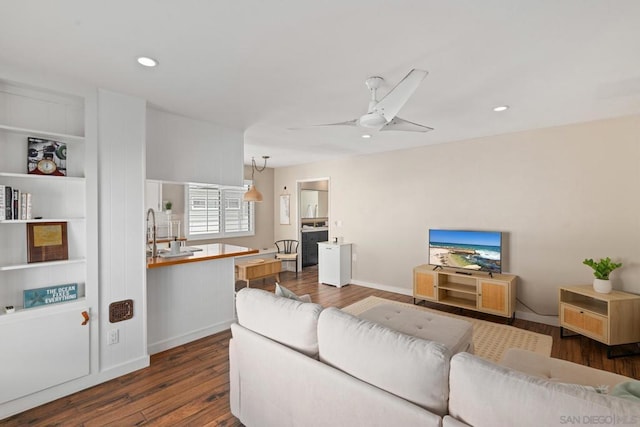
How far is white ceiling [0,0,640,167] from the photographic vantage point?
152cm

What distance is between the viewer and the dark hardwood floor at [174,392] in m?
2.07

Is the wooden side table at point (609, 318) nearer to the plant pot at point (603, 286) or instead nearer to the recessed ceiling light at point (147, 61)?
the plant pot at point (603, 286)

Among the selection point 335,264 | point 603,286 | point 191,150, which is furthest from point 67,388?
point 603,286

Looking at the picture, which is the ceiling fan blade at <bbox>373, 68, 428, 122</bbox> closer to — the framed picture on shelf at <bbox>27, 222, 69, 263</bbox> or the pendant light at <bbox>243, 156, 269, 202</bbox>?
the framed picture on shelf at <bbox>27, 222, 69, 263</bbox>

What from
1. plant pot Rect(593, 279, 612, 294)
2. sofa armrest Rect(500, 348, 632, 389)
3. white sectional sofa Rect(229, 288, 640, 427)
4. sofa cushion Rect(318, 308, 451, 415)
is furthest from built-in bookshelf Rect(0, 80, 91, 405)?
plant pot Rect(593, 279, 612, 294)

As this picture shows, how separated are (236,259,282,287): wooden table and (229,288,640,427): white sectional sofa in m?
3.09

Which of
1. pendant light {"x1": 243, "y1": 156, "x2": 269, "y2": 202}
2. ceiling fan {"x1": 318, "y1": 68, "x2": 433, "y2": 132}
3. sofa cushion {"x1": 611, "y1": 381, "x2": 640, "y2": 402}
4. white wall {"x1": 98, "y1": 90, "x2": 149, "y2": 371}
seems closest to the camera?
sofa cushion {"x1": 611, "y1": 381, "x2": 640, "y2": 402}

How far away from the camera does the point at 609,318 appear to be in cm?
284

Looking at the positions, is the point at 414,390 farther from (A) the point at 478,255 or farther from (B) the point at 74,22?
(A) the point at 478,255

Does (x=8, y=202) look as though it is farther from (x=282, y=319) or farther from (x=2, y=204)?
(x=282, y=319)

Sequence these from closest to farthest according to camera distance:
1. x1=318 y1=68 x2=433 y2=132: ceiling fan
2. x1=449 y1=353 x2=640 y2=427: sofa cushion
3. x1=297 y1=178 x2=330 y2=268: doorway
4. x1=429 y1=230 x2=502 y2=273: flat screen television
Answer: x1=449 y1=353 x2=640 y2=427: sofa cushion → x1=318 y1=68 x2=433 y2=132: ceiling fan → x1=429 y1=230 x2=502 y2=273: flat screen television → x1=297 y1=178 x2=330 y2=268: doorway

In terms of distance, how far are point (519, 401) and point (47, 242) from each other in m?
3.21

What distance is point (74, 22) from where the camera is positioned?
5.32 ft

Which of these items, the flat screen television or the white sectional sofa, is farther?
the flat screen television
